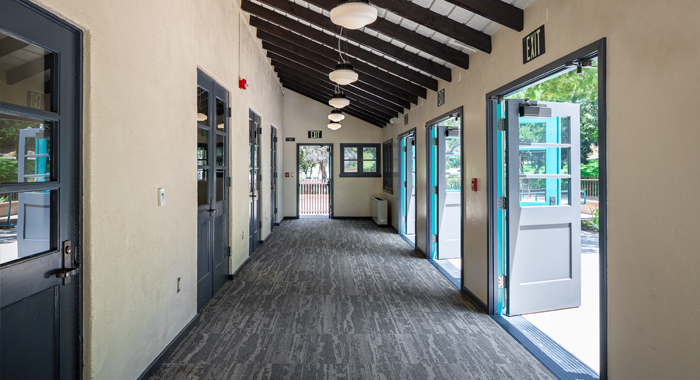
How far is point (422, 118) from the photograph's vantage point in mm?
5504

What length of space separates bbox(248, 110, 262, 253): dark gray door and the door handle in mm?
3778

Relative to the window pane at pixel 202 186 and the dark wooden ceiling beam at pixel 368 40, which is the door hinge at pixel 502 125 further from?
the window pane at pixel 202 186

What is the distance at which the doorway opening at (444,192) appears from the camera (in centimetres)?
505

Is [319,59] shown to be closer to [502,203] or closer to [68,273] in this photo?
[502,203]

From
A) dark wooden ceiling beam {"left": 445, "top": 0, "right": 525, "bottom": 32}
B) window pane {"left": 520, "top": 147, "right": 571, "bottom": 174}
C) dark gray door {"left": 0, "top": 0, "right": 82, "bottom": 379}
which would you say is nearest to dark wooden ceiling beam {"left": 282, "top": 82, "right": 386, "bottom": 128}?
window pane {"left": 520, "top": 147, "right": 571, "bottom": 174}

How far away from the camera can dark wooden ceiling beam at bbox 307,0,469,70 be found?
11.6 ft

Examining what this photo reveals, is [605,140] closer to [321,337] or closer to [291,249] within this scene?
[321,337]

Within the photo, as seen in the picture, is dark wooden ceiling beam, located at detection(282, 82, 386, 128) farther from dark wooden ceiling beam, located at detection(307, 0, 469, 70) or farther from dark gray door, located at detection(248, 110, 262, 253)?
dark wooden ceiling beam, located at detection(307, 0, 469, 70)

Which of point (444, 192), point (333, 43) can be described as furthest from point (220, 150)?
A: point (444, 192)

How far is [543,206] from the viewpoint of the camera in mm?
3234

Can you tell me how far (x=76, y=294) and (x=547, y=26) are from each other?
10.3 ft

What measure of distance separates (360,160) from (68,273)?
8348mm

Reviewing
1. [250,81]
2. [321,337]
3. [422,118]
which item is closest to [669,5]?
[321,337]

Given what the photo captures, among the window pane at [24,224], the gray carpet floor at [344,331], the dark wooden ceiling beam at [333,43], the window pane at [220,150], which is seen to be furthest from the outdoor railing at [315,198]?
the window pane at [24,224]
